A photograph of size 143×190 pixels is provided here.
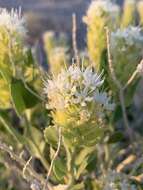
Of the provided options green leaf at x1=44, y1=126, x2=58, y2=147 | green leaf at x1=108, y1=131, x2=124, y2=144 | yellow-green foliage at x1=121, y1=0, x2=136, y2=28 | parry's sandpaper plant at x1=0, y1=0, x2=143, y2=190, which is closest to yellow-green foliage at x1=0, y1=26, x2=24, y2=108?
parry's sandpaper plant at x1=0, y1=0, x2=143, y2=190

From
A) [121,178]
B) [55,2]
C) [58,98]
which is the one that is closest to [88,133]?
[58,98]

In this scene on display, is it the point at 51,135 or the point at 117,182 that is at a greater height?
the point at 51,135

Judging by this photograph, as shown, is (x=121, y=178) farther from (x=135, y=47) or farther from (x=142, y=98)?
(x=142, y=98)

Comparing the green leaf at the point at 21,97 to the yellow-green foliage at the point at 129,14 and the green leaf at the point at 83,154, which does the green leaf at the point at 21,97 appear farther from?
the yellow-green foliage at the point at 129,14

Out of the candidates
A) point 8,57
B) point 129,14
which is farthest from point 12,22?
point 129,14

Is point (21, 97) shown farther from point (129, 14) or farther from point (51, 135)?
point (129, 14)

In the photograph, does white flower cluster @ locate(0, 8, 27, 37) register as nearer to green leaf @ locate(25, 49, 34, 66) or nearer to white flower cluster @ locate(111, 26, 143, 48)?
green leaf @ locate(25, 49, 34, 66)

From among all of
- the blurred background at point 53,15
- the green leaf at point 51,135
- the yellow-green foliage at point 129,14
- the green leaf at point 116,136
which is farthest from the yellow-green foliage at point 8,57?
the blurred background at point 53,15
